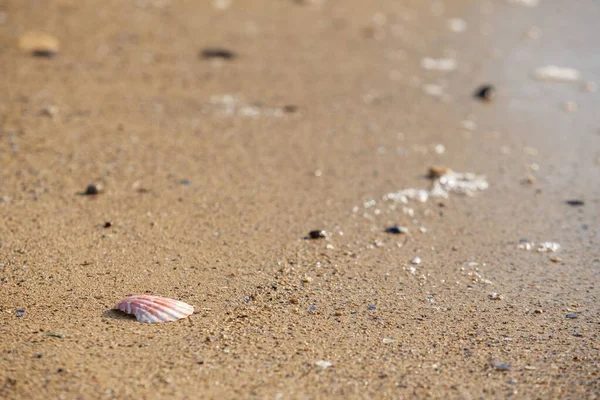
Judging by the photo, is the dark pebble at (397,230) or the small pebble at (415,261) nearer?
the small pebble at (415,261)

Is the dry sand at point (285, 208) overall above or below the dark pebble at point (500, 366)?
above

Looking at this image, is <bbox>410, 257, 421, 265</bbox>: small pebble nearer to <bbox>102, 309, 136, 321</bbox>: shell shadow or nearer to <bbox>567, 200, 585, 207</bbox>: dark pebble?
<bbox>567, 200, 585, 207</bbox>: dark pebble

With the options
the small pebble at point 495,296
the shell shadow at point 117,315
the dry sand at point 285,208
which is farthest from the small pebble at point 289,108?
the shell shadow at point 117,315

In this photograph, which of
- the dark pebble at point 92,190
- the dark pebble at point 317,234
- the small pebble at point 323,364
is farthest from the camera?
the dark pebble at point 92,190

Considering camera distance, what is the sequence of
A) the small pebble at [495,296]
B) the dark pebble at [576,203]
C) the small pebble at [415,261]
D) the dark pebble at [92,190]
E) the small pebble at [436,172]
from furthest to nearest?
the small pebble at [436,172] < the dark pebble at [576,203] < the dark pebble at [92,190] < the small pebble at [415,261] < the small pebble at [495,296]

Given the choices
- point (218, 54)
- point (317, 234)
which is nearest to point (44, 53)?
point (218, 54)

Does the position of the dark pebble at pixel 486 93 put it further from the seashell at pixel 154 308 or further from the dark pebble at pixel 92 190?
the seashell at pixel 154 308

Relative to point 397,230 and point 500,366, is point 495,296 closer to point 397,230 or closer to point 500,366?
point 500,366

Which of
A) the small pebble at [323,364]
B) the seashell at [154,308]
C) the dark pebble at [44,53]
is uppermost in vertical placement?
the dark pebble at [44,53]
